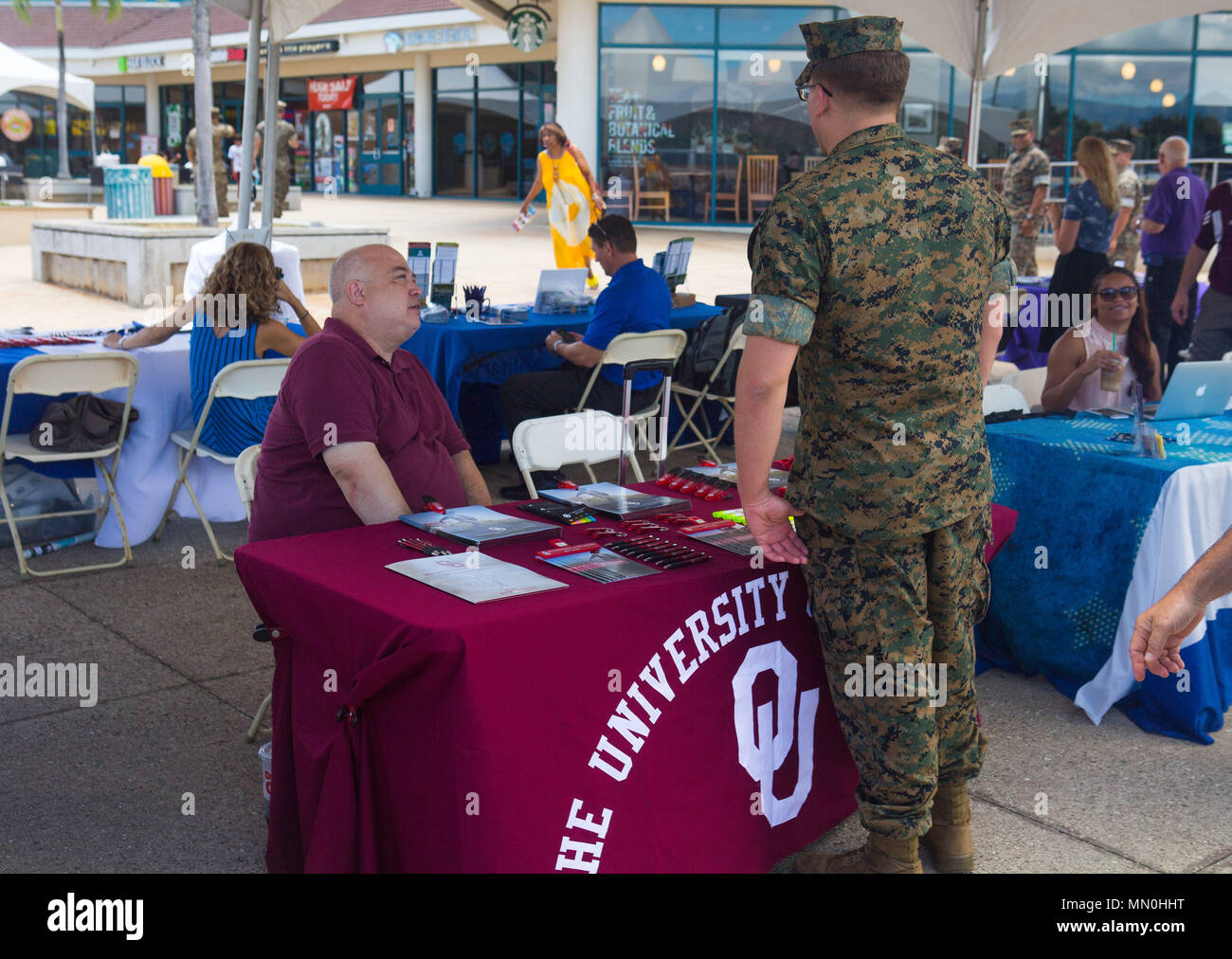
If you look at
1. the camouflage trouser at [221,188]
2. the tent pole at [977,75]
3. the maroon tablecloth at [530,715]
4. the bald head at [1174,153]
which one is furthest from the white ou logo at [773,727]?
the camouflage trouser at [221,188]

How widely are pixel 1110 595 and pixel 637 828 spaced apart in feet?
7.03

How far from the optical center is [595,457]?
4.42 meters

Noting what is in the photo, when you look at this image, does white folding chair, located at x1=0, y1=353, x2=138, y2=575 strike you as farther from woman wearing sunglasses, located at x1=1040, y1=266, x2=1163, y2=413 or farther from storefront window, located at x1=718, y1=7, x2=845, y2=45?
storefront window, located at x1=718, y1=7, x2=845, y2=45

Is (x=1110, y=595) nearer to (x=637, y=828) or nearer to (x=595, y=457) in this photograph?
(x=595, y=457)

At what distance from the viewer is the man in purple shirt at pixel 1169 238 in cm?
871

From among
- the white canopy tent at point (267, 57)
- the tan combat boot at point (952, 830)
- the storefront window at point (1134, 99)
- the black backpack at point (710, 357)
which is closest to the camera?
the tan combat boot at point (952, 830)

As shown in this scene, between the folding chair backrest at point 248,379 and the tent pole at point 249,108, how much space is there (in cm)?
257

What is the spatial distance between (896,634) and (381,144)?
30832 millimetres

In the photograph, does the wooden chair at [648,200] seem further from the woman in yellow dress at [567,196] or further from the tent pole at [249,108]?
the tent pole at [249,108]

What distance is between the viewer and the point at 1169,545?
12.3 feet

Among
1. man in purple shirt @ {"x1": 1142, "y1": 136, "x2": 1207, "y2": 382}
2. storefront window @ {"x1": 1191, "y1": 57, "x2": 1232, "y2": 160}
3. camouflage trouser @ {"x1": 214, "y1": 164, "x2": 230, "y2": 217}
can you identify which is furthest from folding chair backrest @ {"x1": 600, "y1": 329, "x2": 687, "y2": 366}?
storefront window @ {"x1": 1191, "y1": 57, "x2": 1232, "y2": 160}

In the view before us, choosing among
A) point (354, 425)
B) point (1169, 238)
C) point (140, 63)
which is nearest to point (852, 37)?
point (354, 425)

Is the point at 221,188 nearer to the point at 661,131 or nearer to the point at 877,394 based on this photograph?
the point at 661,131

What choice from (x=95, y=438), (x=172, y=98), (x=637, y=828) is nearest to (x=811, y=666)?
(x=637, y=828)
